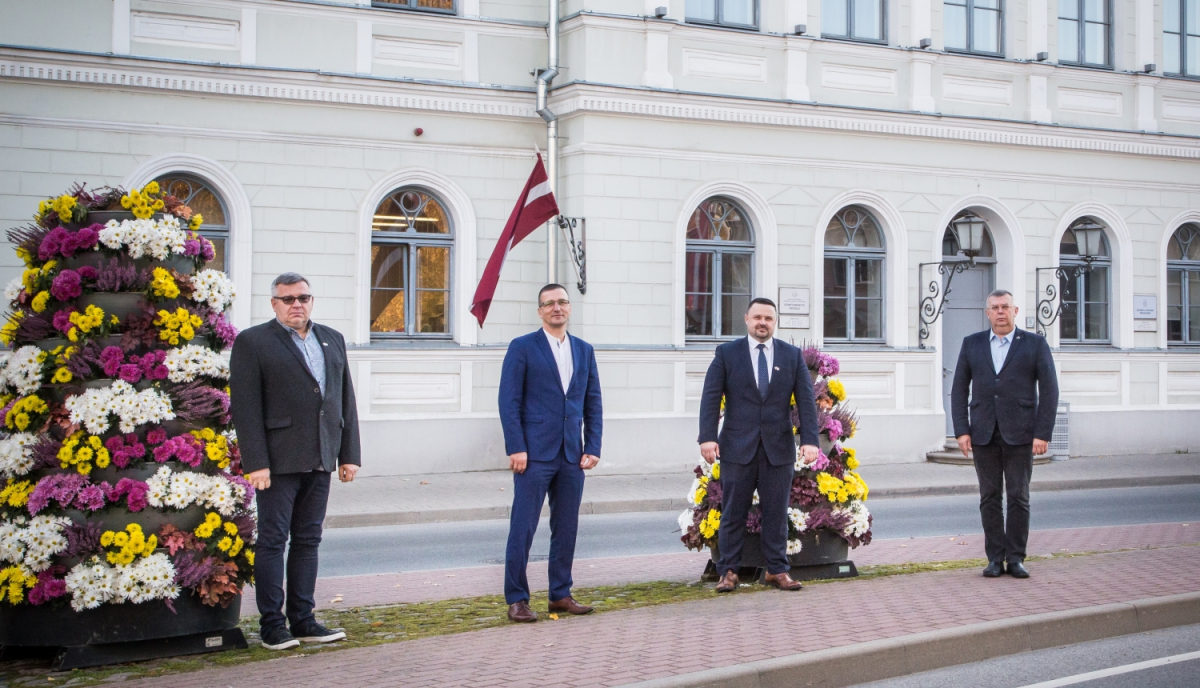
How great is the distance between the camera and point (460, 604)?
27.7 ft

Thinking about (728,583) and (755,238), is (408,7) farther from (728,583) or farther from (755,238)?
(728,583)

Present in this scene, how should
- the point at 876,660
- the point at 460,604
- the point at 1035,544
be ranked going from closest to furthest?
the point at 876,660, the point at 460,604, the point at 1035,544

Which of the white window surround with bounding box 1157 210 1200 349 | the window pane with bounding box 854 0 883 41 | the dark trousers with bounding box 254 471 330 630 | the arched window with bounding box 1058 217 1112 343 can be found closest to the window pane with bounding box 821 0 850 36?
the window pane with bounding box 854 0 883 41

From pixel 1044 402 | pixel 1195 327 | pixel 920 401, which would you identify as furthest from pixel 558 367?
pixel 1195 327

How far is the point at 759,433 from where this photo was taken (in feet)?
28.0

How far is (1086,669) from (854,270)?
1337 centimetres

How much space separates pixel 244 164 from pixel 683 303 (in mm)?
6081

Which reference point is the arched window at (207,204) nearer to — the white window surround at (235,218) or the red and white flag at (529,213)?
the white window surround at (235,218)

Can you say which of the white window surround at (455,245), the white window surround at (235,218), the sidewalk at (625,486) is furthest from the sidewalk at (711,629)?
the white window surround at (455,245)

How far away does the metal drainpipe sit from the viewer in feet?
58.6

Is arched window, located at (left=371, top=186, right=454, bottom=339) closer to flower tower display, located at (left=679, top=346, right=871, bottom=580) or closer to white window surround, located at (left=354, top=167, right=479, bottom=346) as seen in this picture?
white window surround, located at (left=354, top=167, right=479, bottom=346)

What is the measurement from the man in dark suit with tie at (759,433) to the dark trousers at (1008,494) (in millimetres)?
1431

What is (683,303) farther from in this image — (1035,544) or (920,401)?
(1035,544)

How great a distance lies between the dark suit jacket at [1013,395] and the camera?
905 centimetres
